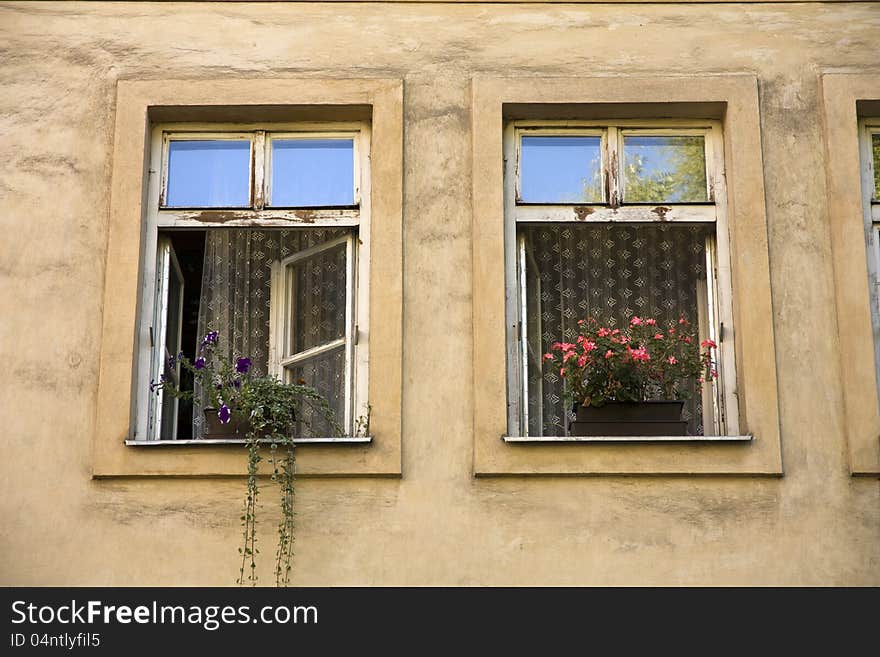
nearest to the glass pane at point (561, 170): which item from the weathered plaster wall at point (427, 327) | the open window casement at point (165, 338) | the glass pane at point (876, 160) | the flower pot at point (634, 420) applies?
the weathered plaster wall at point (427, 327)

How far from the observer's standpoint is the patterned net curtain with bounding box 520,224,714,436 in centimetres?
813

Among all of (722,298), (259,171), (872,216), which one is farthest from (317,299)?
(872,216)

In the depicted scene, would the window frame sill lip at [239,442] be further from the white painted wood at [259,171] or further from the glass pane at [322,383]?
the white painted wood at [259,171]

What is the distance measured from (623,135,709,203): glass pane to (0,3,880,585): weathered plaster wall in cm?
36

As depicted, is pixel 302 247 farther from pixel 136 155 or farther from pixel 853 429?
pixel 853 429

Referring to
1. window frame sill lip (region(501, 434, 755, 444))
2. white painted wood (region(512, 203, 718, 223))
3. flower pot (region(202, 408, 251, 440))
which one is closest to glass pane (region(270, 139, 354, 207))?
white painted wood (region(512, 203, 718, 223))

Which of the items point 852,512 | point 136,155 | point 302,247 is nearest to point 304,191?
point 302,247

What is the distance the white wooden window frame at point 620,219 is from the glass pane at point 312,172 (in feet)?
2.60

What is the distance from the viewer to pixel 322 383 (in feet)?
26.2

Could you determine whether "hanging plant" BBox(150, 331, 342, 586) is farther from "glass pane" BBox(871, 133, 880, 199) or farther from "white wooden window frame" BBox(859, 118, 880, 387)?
"glass pane" BBox(871, 133, 880, 199)

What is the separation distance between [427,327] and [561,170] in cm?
111

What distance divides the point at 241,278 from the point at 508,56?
1.70 meters

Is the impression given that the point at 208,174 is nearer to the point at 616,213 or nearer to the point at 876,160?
the point at 616,213

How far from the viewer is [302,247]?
8250mm
